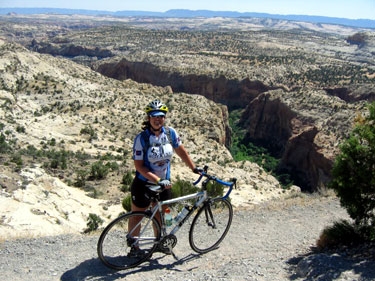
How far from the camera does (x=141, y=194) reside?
595cm

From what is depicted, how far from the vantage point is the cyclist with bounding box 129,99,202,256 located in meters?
5.59

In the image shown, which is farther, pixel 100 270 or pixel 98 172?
pixel 98 172

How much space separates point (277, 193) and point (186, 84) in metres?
42.1

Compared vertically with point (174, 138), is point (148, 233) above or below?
below

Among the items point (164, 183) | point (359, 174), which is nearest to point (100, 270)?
point (164, 183)

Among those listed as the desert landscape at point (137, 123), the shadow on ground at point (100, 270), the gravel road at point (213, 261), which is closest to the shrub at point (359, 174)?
the desert landscape at point (137, 123)

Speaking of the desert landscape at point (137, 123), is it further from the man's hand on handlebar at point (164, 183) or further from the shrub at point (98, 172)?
the man's hand on handlebar at point (164, 183)

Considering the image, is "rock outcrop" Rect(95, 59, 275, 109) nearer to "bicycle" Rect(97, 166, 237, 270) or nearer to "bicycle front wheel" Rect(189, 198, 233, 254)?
"bicycle front wheel" Rect(189, 198, 233, 254)

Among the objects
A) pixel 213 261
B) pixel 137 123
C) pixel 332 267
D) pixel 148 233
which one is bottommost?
pixel 137 123

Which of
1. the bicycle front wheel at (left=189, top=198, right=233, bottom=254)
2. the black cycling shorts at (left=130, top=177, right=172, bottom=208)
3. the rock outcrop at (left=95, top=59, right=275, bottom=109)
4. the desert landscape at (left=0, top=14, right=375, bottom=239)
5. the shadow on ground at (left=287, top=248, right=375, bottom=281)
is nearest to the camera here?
the shadow on ground at (left=287, top=248, right=375, bottom=281)

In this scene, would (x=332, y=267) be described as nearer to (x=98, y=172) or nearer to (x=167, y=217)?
(x=167, y=217)

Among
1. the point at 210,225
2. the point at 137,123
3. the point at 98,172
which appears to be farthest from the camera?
the point at 137,123

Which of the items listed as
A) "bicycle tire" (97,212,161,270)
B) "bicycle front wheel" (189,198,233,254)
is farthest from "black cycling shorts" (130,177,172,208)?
"bicycle front wheel" (189,198,233,254)

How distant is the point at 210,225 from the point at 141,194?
1.63 m
